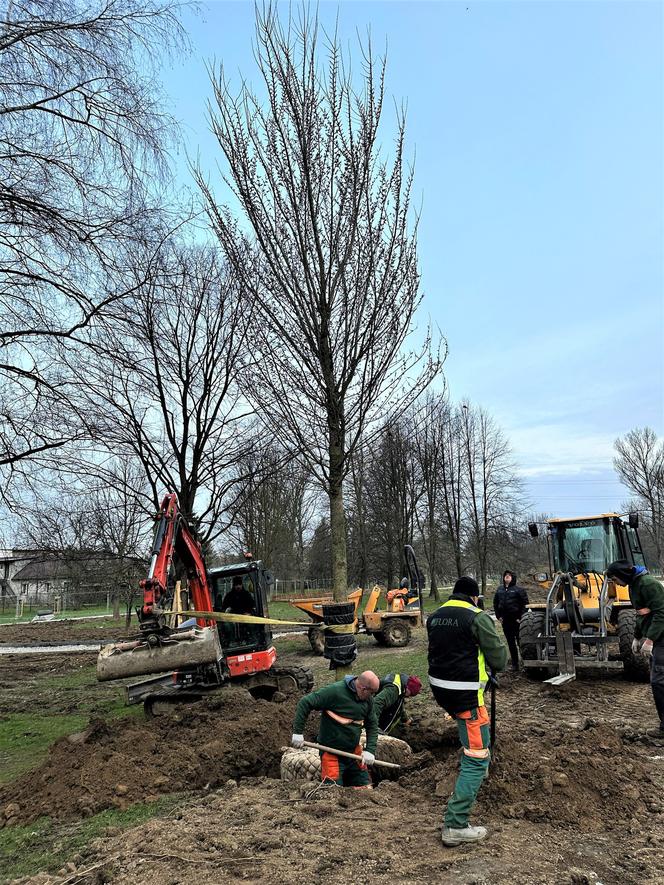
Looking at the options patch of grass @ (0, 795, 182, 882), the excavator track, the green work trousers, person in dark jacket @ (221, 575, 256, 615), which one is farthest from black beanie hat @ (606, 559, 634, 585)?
person in dark jacket @ (221, 575, 256, 615)

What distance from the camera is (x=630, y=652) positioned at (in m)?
9.12

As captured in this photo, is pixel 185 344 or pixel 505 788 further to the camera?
pixel 185 344

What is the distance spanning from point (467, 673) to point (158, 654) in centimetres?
466

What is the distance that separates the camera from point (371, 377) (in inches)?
298

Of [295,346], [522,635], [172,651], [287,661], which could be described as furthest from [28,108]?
[287,661]

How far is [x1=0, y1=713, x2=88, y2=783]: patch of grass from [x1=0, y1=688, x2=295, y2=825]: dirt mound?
529mm

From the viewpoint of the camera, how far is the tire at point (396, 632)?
16.5 m

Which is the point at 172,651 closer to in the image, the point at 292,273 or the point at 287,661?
the point at 292,273

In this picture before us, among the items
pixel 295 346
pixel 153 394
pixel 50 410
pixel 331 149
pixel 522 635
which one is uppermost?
pixel 331 149

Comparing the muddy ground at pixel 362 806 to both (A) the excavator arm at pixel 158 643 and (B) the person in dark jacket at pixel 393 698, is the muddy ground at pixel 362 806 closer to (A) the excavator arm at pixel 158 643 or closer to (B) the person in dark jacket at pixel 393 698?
(B) the person in dark jacket at pixel 393 698

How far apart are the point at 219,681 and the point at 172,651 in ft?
6.59

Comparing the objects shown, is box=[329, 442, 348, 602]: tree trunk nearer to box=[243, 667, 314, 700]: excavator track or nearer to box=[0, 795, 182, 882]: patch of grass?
box=[0, 795, 182, 882]: patch of grass

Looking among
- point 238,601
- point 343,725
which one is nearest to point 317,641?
point 238,601

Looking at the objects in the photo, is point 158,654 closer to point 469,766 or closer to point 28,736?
point 28,736
